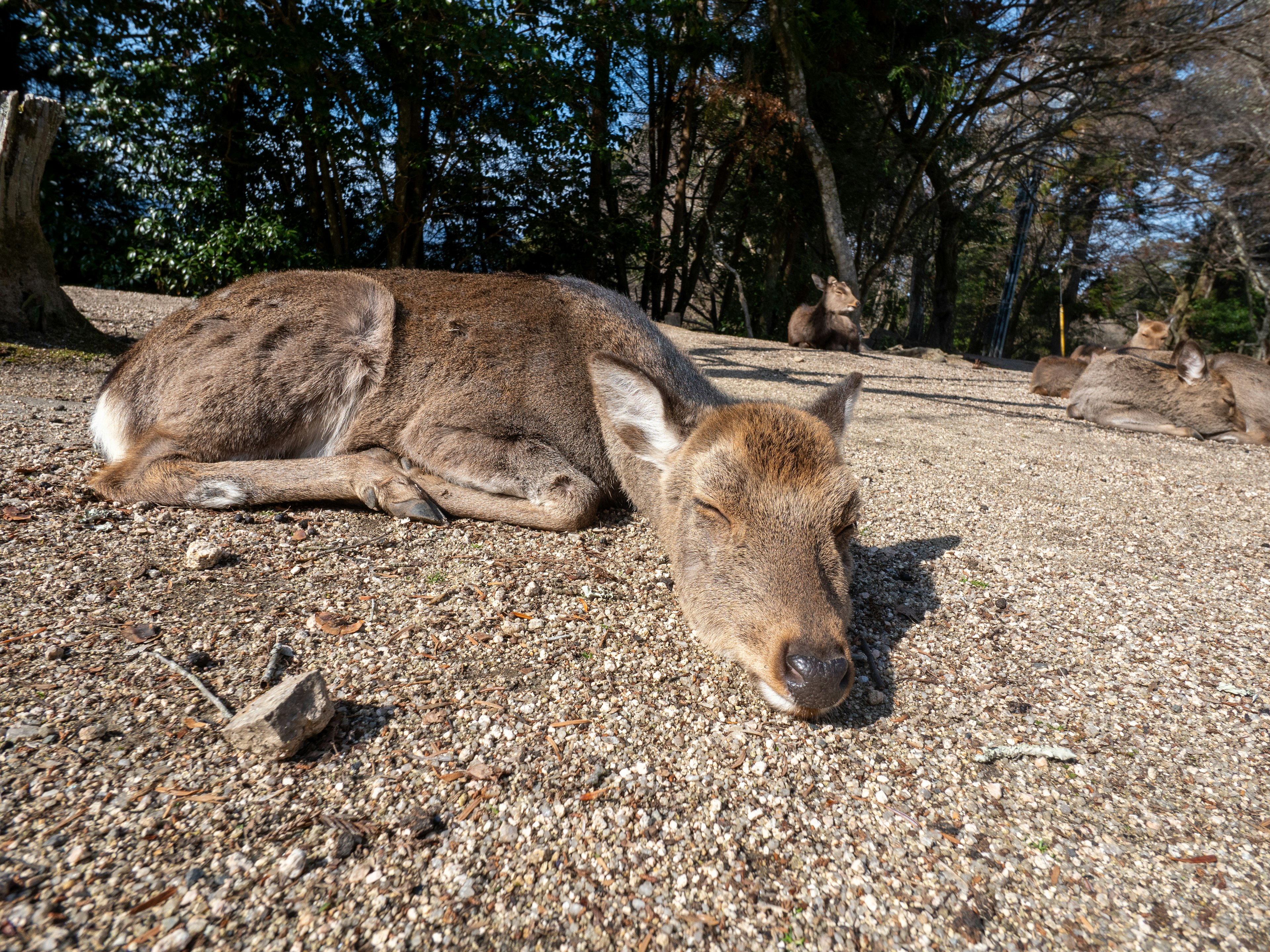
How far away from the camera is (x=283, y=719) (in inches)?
79.4

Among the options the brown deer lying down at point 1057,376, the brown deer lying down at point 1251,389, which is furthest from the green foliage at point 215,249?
the brown deer lying down at point 1251,389

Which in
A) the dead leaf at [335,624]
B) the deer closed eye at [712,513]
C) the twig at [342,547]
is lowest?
the dead leaf at [335,624]

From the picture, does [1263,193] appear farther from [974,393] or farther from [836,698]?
[836,698]

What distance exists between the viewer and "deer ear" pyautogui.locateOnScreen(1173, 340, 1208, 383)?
9.39m

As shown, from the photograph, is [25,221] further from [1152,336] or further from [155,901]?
[1152,336]

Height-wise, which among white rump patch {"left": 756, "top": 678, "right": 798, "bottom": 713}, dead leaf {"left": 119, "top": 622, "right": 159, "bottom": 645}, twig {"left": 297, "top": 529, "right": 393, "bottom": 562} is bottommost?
white rump patch {"left": 756, "top": 678, "right": 798, "bottom": 713}

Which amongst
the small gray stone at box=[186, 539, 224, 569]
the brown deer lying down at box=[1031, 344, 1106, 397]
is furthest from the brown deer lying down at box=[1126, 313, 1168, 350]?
the small gray stone at box=[186, 539, 224, 569]

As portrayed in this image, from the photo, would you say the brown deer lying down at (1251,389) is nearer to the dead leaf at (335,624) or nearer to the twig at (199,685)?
the dead leaf at (335,624)

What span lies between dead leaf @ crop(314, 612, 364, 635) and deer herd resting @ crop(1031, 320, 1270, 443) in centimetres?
1032

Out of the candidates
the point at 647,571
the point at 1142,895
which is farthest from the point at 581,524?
the point at 1142,895

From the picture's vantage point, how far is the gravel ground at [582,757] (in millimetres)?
1696

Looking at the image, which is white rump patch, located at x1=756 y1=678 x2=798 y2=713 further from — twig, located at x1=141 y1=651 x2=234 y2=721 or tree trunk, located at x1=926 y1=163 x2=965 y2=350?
tree trunk, located at x1=926 y1=163 x2=965 y2=350

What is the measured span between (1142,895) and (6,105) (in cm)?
998

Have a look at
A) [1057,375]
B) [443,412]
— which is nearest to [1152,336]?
[1057,375]
